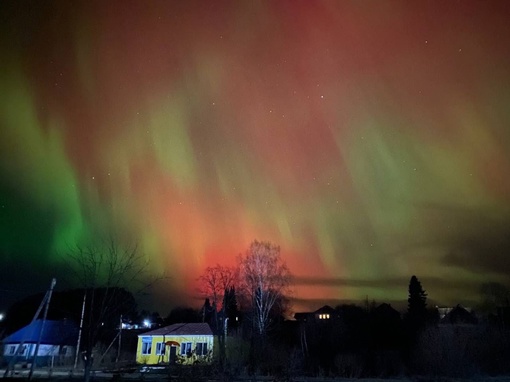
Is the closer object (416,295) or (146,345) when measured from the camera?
(146,345)

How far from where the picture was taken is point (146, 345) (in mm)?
57031

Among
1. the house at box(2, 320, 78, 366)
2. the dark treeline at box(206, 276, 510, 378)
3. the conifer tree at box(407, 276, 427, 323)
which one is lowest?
the dark treeline at box(206, 276, 510, 378)

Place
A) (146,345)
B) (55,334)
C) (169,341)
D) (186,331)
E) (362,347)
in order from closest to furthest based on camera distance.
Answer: (362,347) < (169,341) < (186,331) < (146,345) < (55,334)

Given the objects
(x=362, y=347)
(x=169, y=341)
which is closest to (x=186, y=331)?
(x=169, y=341)

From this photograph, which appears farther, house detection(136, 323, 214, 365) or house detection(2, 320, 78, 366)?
house detection(2, 320, 78, 366)

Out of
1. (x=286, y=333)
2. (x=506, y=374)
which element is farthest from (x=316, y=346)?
(x=506, y=374)

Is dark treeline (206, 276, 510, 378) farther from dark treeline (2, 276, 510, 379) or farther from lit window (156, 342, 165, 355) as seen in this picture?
lit window (156, 342, 165, 355)

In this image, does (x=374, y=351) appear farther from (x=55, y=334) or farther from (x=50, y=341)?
(x=55, y=334)

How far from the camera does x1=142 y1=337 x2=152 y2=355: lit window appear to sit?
56.6 m

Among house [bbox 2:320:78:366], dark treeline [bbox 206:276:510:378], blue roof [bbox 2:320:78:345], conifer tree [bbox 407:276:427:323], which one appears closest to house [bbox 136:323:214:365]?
dark treeline [bbox 206:276:510:378]

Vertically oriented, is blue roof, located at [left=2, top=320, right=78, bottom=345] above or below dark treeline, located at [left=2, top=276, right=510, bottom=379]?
above

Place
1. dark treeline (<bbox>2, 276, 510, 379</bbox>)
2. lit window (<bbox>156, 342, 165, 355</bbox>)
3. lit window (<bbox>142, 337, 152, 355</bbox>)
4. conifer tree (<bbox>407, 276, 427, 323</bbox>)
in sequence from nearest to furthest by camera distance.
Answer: dark treeline (<bbox>2, 276, 510, 379</bbox>)
lit window (<bbox>156, 342, 165, 355</bbox>)
lit window (<bbox>142, 337, 152, 355</bbox>)
conifer tree (<bbox>407, 276, 427, 323</bbox>)

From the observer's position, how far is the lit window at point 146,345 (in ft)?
186

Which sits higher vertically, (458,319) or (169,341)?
(458,319)
